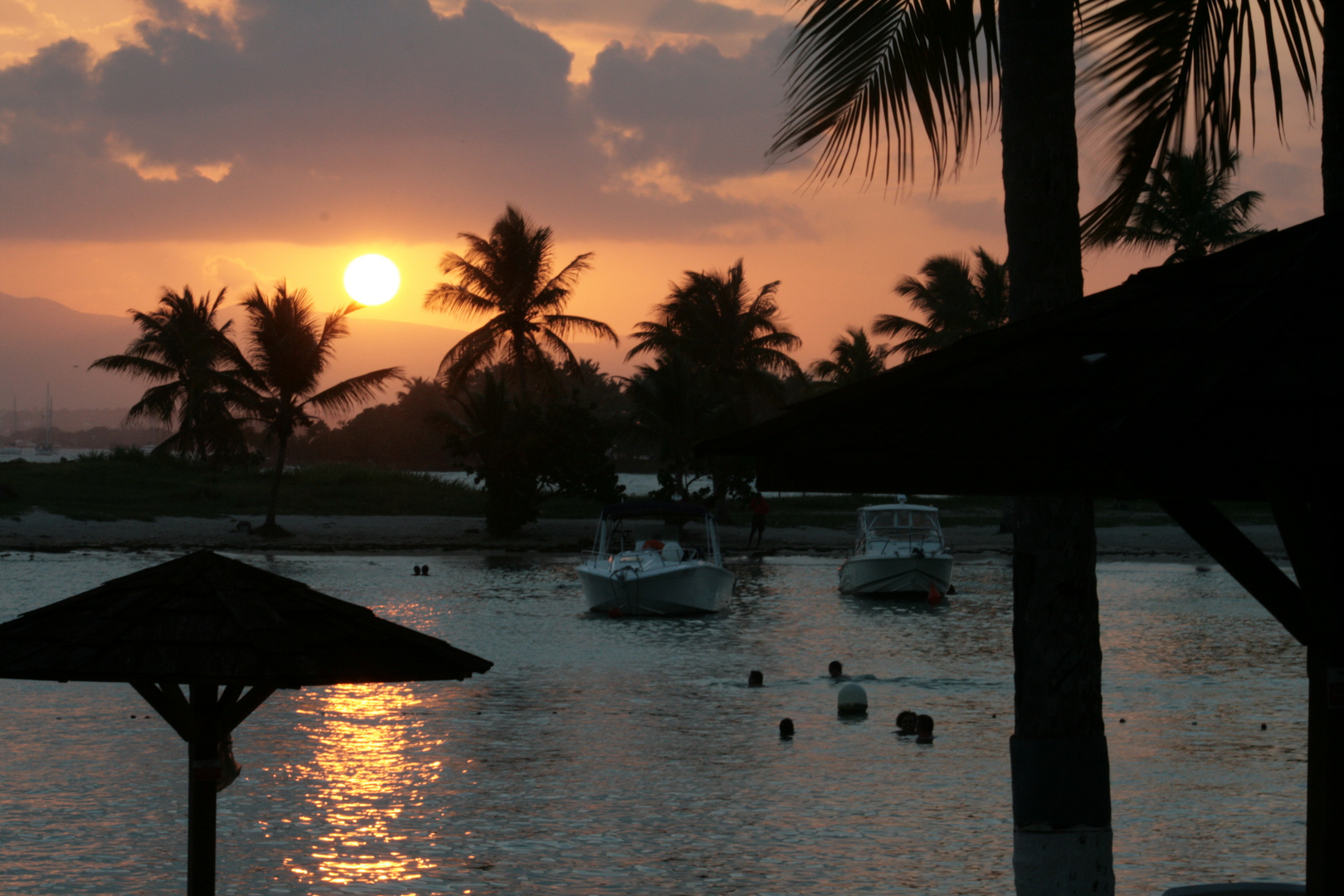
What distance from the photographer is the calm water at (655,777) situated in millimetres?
9102

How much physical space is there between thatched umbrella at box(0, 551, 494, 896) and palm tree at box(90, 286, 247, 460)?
147 ft

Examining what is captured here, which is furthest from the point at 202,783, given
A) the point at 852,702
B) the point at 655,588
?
the point at 655,588

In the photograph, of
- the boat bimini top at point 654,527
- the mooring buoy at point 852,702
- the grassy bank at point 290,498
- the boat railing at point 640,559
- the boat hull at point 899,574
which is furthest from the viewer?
the grassy bank at point 290,498

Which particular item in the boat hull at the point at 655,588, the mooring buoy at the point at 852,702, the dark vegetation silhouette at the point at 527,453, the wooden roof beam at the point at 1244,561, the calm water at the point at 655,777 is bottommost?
the calm water at the point at 655,777

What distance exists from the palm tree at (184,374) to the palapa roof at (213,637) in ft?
148

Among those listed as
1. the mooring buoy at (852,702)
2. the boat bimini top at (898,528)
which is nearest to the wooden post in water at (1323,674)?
the mooring buoy at (852,702)

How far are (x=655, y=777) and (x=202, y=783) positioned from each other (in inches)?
262

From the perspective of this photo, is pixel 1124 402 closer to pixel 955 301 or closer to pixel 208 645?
pixel 208 645

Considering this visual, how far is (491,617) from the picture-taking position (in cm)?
2589

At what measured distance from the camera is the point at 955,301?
5169cm

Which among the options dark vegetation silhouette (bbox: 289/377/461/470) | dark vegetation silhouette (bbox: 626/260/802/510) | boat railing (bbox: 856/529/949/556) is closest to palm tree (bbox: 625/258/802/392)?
dark vegetation silhouette (bbox: 626/260/802/510)

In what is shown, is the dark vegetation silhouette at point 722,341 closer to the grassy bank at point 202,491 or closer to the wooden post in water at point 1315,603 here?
the grassy bank at point 202,491

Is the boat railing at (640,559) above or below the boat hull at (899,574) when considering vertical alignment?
above

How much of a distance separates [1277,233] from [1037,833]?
3310mm
